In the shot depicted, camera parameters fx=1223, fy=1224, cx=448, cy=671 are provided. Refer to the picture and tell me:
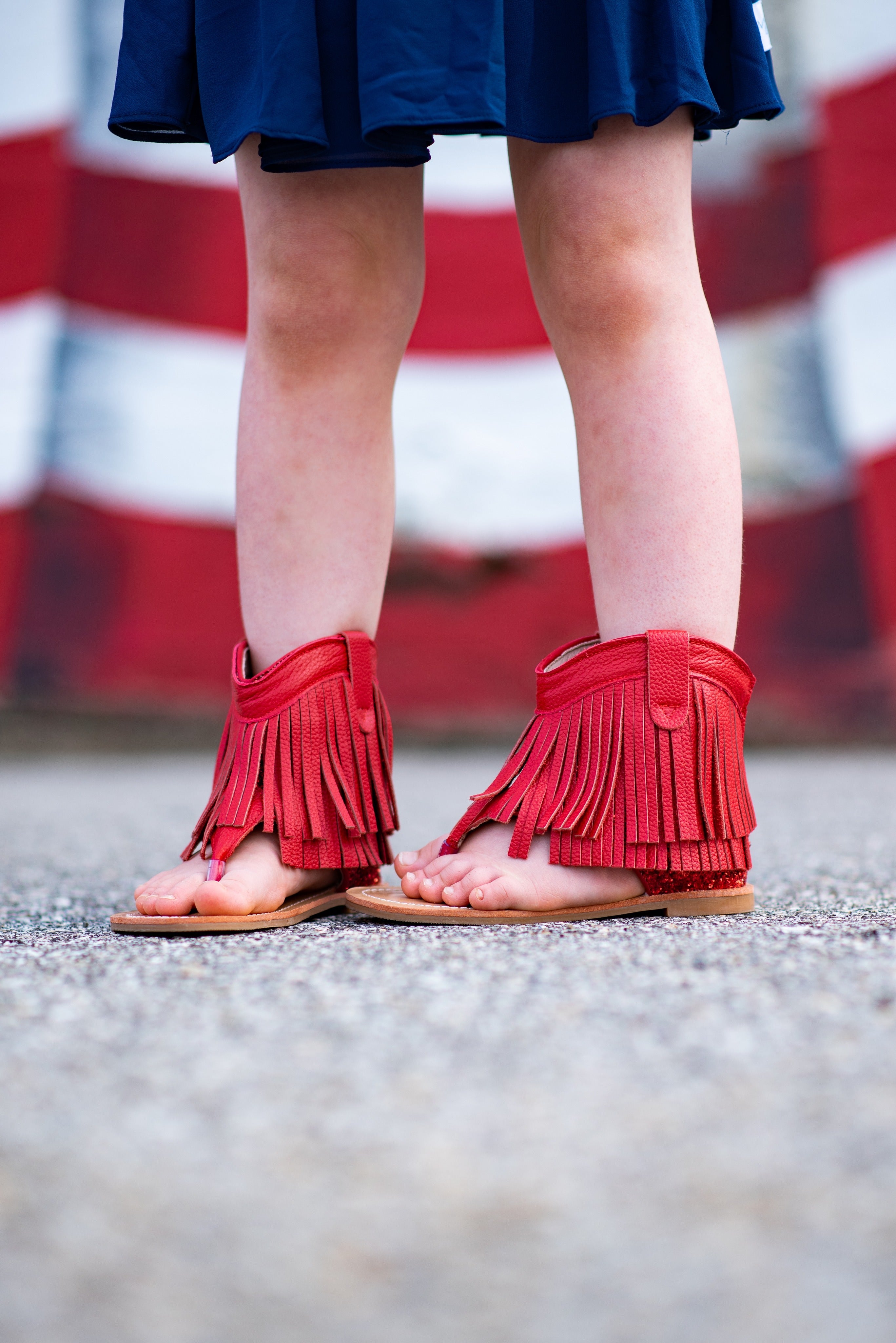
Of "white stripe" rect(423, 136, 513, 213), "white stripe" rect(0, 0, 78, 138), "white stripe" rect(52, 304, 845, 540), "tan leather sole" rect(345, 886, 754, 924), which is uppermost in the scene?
"white stripe" rect(0, 0, 78, 138)

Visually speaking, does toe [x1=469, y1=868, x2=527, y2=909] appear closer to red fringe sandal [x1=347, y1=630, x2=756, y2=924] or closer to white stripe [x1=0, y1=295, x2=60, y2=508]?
red fringe sandal [x1=347, y1=630, x2=756, y2=924]

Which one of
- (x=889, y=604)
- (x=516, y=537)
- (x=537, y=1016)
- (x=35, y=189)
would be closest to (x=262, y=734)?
(x=537, y=1016)

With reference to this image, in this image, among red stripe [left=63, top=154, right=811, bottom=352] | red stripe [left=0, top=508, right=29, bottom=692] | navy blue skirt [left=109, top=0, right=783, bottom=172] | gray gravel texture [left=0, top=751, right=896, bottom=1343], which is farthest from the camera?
red stripe [left=63, top=154, right=811, bottom=352]

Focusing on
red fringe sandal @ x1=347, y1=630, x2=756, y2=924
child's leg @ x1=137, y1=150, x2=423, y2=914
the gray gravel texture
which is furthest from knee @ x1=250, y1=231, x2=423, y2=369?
the gray gravel texture

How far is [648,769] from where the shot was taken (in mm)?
614

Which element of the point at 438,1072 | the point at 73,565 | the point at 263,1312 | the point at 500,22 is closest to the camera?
the point at 263,1312

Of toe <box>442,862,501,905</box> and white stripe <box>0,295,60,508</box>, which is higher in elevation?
white stripe <box>0,295,60,508</box>

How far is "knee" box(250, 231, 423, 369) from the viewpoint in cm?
69

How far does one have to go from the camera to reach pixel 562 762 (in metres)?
0.64

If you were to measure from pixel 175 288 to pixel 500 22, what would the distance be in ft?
6.68

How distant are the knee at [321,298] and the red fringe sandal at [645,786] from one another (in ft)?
0.76

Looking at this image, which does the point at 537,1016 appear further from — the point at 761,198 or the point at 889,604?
the point at 761,198

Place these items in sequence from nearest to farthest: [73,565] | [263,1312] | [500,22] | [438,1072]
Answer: [263,1312], [438,1072], [500,22], [73,565]

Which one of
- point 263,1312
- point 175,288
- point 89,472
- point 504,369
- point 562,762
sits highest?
point 175,288
